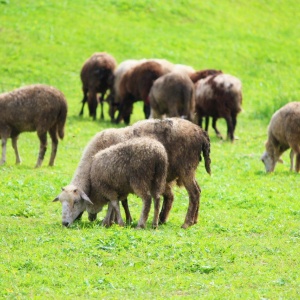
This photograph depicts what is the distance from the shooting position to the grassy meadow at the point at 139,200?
922cm

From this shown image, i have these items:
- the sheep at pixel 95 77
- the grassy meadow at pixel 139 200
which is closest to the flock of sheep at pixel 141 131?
the sheep at pixel 95 77

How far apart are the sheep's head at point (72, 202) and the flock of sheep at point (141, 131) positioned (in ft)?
0.05

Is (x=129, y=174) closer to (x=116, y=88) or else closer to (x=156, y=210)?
(x=156, y=210)

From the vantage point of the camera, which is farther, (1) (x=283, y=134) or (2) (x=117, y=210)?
(1) (x=283, y=134)

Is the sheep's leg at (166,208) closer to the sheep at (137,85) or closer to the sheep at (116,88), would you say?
the sheep at (137,85)

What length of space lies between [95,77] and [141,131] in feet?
45.4

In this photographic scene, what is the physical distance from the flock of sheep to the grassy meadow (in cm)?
46

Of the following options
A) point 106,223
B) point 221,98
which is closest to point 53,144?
point 106,223

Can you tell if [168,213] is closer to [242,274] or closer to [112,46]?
[242,274]

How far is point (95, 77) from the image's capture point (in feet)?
85.7

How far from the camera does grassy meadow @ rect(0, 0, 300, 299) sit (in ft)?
30.2

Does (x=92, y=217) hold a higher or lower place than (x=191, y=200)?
lower

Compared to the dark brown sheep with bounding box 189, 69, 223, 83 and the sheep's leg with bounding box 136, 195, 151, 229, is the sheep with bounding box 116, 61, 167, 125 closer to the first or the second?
the dark brown sheep with bounding box 189, 69, 223, 83

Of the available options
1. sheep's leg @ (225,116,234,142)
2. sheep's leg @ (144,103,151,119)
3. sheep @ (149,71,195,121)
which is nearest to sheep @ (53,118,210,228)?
sheep @ (149,71,195,121)
